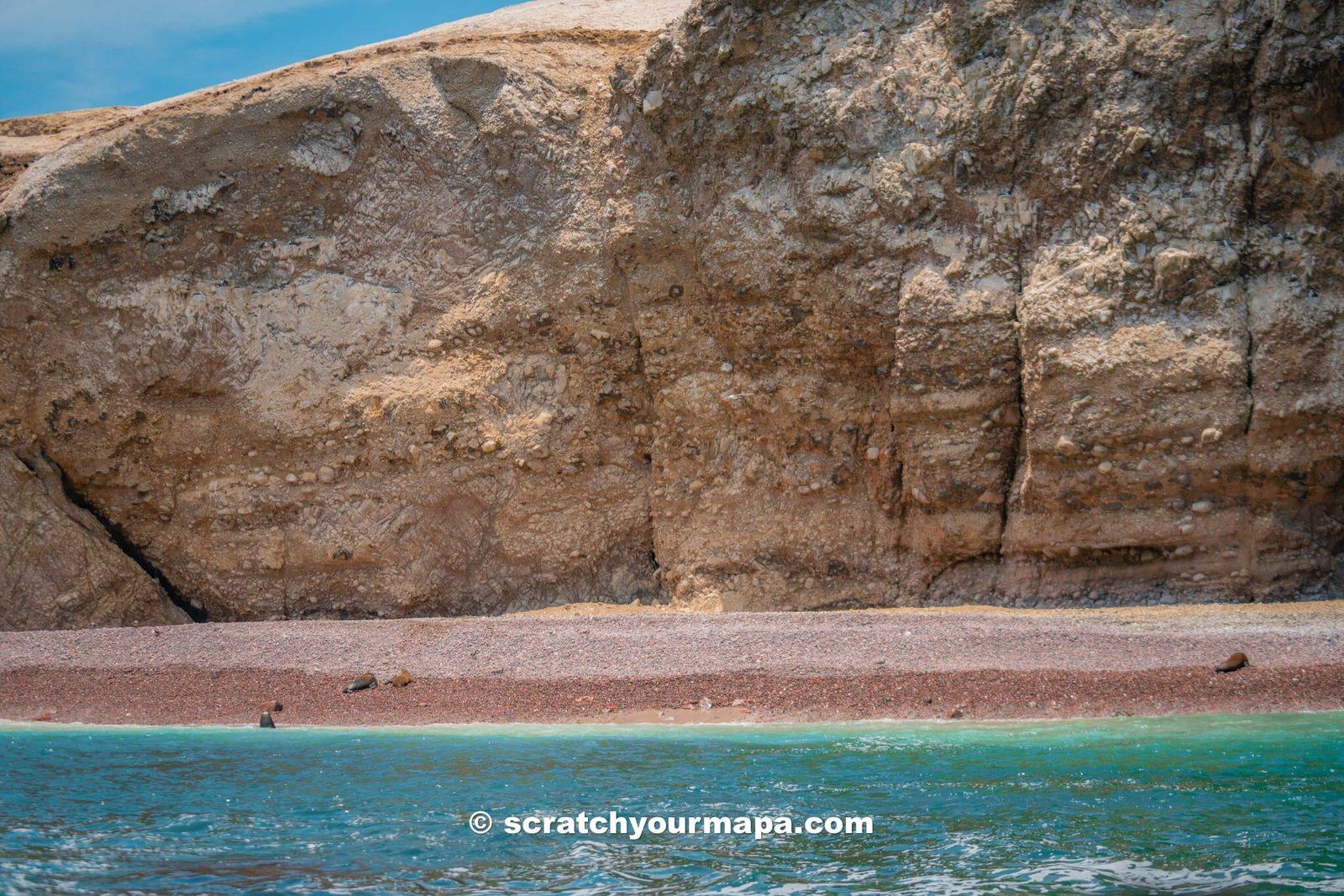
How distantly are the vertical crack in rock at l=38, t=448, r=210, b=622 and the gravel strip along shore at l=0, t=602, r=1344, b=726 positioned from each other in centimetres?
232

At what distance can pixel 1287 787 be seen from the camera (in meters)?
5.80

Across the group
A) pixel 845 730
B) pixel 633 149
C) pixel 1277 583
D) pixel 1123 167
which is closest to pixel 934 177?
pixel 1123 167

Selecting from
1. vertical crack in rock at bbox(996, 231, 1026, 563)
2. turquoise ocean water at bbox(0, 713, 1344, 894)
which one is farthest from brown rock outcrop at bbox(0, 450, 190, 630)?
vertical crack in rock at bbox(996, 231, 1026, 563)

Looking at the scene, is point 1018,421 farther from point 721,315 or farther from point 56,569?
point 56,569

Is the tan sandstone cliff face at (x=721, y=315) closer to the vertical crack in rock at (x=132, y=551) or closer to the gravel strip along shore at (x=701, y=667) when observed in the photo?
the vertical crack in rock at (x=132, y=551)

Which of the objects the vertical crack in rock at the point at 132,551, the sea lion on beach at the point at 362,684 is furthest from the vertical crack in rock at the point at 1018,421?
the vertical crack in rock at the point at 132,551

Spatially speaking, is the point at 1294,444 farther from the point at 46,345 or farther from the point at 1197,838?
the point at 46,345

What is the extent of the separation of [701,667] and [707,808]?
3.05 meters

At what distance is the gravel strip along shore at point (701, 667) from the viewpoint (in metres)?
8.10

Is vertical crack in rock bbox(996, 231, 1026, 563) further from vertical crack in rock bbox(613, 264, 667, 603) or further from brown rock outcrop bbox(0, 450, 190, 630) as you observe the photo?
brown rock outcrop bbox(0, 450, 190, 630)

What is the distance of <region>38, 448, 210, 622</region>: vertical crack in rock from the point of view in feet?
43.4

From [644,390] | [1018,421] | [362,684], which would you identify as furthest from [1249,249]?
[362,684]

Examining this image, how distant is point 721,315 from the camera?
12.5 meters

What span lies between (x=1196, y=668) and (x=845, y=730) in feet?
8.34
